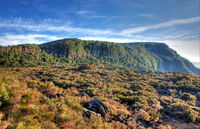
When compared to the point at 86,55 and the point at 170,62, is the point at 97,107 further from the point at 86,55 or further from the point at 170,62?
the point at 170,62

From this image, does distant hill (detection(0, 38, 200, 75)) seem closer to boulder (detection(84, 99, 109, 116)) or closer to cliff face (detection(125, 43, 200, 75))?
cliff face (detection(125, 43, 200, 75))

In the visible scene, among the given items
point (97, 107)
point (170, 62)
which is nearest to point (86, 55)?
point (97, 107)

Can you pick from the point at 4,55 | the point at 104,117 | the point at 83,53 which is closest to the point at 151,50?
the point at 83,53

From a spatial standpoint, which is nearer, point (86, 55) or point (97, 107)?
point (97, 107)

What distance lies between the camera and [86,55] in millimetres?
90125

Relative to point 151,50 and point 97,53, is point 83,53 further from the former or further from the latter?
point 151,50

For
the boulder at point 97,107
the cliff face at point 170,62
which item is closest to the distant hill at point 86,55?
the cliff face at point 170,62

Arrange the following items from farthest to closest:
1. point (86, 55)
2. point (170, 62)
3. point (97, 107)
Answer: point (170, 62)
point (86, 55)
point (97, 107)

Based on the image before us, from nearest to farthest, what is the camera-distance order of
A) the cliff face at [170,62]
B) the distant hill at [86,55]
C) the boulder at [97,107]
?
the boulder at [97,107] → the distant hill at [86,55] → the cliff face at [170,62]

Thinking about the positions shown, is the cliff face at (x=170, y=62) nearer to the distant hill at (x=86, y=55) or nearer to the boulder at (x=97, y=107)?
the distant hill at (x=86, y=55)

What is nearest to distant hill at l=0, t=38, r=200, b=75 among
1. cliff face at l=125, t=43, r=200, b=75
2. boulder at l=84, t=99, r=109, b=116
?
cliff face at l=125, t=43, r=200, b=75

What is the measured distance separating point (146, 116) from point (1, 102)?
8.11 metres

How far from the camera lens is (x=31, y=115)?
165 inches

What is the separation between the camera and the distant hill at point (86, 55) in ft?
168
